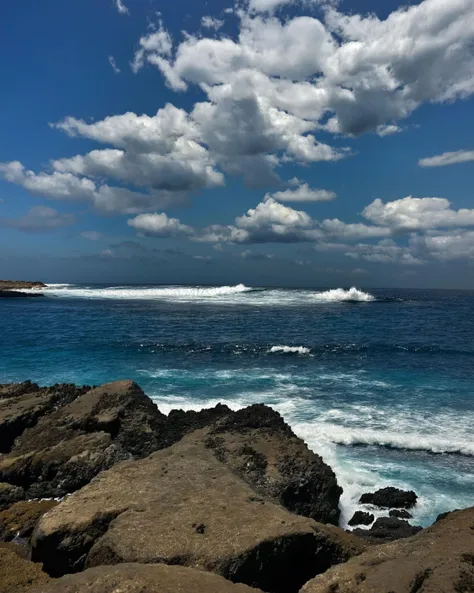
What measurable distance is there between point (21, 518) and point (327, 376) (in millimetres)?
20172

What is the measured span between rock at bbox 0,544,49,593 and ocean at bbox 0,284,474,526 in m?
7.69

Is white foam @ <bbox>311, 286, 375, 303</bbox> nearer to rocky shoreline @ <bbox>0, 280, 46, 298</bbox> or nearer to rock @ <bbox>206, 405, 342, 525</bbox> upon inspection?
rocky shoreline @ <bbox>0, 280, 46, 298</bbox>

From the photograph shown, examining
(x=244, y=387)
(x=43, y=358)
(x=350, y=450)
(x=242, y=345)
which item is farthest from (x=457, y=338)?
(x=43, y=358)

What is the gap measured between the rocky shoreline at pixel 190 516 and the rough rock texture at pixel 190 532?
0.02m

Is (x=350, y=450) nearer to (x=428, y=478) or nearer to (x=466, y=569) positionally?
(x=428, y=478)

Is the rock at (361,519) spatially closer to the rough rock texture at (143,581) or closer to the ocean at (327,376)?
the ocean at (327,376)

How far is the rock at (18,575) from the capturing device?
7105 millimetres

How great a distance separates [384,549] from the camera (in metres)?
6.11

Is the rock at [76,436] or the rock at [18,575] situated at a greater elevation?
the rock at [76,436]

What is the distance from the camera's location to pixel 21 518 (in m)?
9.73

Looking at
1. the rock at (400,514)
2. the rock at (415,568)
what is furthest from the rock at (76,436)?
the rock at (415,568)

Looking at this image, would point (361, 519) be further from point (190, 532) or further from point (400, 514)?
point (190, 532)

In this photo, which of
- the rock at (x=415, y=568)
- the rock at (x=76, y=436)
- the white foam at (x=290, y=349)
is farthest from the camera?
the white foam at (x=290, y=349)

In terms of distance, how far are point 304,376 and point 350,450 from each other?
11.2 m
